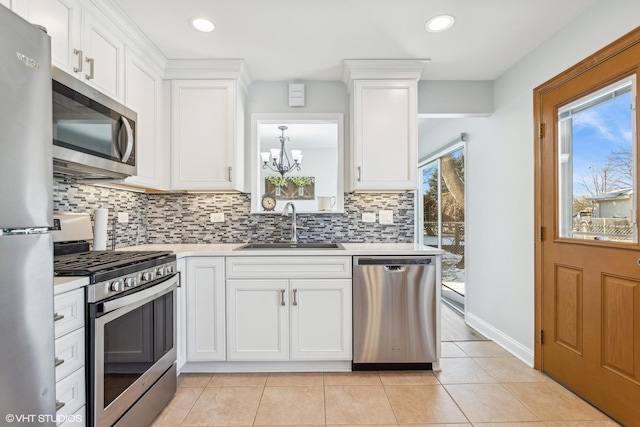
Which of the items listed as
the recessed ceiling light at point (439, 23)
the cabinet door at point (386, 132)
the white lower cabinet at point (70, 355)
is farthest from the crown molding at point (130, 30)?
the recessed ceiling light at point (439, 23)

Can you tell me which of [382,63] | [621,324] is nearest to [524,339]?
[621,324]

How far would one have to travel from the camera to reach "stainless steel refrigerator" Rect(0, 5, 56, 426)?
2.87 feet

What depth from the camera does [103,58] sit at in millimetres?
1966

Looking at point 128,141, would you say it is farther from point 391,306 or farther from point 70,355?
point 391,306

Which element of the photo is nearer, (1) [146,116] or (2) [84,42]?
(2) [84,42]

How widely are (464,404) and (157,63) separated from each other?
10.2 feet

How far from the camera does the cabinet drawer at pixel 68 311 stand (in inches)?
47.6

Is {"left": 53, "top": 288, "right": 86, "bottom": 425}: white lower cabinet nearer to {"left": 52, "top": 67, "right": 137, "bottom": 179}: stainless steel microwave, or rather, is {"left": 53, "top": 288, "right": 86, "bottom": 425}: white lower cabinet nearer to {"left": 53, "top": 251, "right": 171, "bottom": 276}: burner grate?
{"left": 53, "top": 251, "right": 171, "bottom": 276}: burner grate

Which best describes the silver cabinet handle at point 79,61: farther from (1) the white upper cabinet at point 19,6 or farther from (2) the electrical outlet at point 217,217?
(2) the electrical outlet at point 217,217

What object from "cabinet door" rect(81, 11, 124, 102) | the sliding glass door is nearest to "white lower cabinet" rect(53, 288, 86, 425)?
"cabinet door" rect(81, 11, 124, 102)

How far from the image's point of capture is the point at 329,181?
205 inches

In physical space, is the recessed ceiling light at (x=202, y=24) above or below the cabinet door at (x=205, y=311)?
above

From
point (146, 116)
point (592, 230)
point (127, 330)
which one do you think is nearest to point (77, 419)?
point (127, 330)

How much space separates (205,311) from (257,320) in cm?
37
